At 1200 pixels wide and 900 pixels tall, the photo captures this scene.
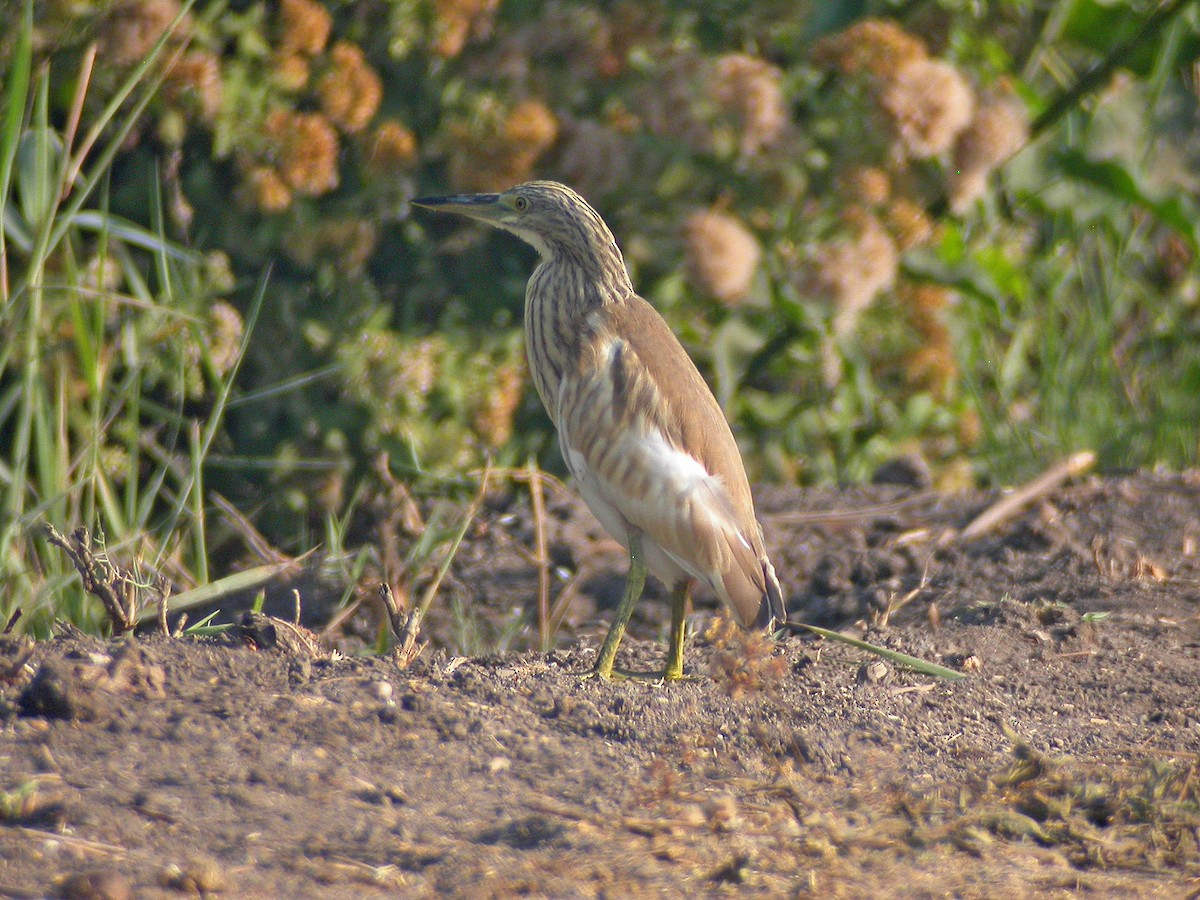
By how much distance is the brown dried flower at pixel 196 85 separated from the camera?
4.71 metres

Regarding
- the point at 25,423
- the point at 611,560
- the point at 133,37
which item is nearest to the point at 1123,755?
the point at 611,560

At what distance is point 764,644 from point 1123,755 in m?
0.80

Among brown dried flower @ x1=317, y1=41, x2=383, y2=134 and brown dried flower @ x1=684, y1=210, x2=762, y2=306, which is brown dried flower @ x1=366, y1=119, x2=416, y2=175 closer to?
brown dried flower @ x1=317, y1=41, x2=383, y2=134

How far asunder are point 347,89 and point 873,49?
1.84 meters

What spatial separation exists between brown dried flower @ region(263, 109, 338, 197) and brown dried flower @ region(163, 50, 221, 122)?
0.18 metres

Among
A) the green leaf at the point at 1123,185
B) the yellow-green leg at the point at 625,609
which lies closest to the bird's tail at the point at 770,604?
the yellow-green leg at the point at 625,609

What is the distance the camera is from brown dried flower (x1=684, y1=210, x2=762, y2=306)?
516 cm

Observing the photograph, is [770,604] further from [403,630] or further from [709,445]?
[403,630]

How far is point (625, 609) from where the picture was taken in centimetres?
376

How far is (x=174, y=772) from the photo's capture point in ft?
8.33

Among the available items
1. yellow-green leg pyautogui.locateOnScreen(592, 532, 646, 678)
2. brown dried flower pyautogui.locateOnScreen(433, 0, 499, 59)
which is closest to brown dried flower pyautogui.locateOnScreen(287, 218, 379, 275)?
brown dried flower pyautogui.locateOnScreen(433, 0, 499, 59)

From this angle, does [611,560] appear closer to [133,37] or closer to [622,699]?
[622,699]

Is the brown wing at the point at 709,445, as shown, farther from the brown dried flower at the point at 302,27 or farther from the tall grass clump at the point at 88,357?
the brown dried flower at the point at 302,27

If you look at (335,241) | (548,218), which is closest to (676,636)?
(548,218)
